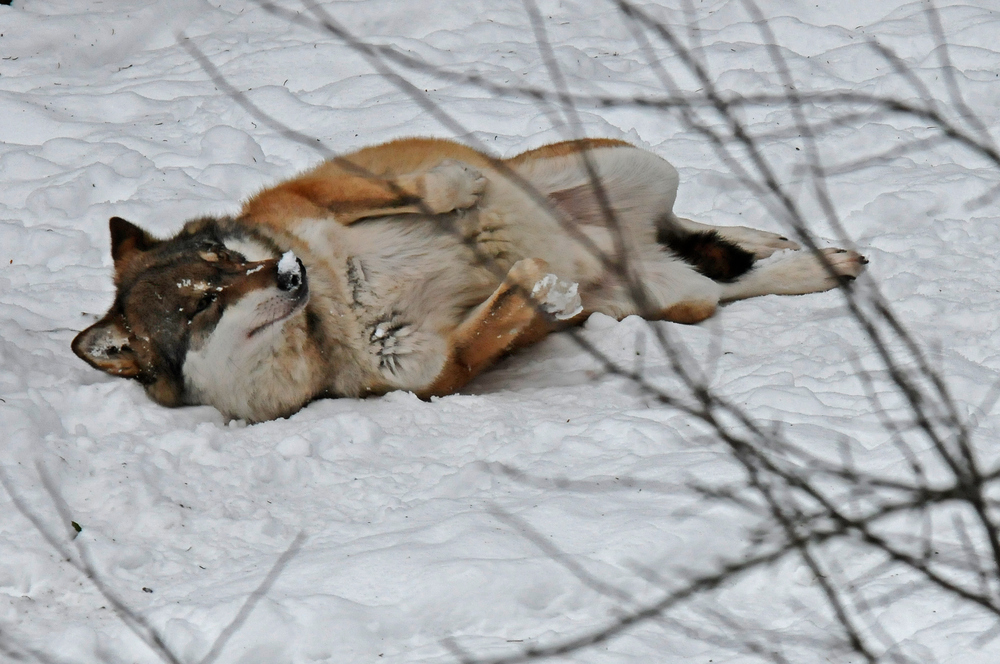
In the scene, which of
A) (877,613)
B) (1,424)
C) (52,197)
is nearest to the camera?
(877,613)

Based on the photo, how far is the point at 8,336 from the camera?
4.62m

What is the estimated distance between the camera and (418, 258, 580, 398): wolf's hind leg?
14.4ft

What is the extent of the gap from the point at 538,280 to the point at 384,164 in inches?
44.9

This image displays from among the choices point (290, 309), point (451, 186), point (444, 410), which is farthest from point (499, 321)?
point (290, 309)

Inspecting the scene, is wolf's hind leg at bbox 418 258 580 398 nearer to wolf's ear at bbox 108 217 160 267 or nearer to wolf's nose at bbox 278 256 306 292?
wolf's nose at bbox 278 256 306 292

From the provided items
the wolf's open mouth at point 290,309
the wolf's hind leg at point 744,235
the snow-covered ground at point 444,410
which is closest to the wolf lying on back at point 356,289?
the wolf's open mouth at point 290,309

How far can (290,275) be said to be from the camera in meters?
4.18

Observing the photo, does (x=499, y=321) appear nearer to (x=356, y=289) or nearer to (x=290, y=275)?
(x=356, y=289)

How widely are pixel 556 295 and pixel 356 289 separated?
2.93 feet

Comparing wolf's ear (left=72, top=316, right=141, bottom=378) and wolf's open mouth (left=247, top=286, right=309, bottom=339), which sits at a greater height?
wolf's open mouth (left=247, top=286, right=309, bottom=339)

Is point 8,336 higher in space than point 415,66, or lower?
lower

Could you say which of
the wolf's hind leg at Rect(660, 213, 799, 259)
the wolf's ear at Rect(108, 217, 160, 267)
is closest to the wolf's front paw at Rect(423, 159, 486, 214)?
the wolf's hind leg at Rect(660, 213, 799, 259)

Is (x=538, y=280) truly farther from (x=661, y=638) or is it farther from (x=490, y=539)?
(x=661, y=638)

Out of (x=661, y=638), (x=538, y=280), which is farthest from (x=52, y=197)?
(x=661, y=638)
